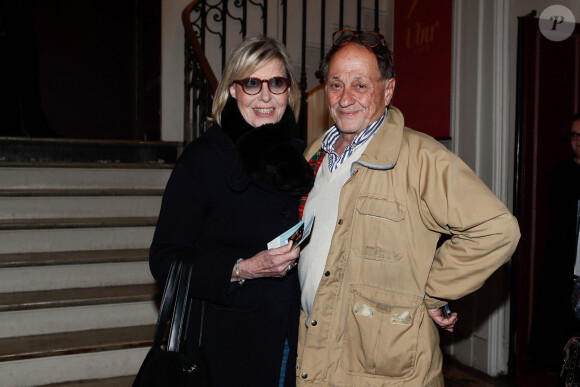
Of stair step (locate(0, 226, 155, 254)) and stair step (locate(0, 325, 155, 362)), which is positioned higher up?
stair step (locate(0, 226, 155, 254))

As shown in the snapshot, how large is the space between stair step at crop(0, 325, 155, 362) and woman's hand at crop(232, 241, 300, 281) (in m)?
1.99

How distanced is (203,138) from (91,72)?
5.00 m

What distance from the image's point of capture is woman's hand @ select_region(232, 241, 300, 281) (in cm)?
138

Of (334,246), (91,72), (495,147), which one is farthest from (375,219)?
(91,72)

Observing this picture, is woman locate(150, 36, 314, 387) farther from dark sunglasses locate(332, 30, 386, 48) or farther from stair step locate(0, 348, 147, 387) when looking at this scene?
stair step locate(0, 348, 147, 387)

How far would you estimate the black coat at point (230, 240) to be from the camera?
1.49 m

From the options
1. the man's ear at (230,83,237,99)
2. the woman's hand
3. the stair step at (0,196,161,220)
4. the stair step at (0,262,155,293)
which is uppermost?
the man's ear at (230,83,237,99)

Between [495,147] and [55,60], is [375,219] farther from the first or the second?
[55,60]

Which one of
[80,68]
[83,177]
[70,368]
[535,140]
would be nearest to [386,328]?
[70,368]

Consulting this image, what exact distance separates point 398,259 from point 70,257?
276cm

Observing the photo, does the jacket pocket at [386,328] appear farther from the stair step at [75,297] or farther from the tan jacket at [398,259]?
the stair step at [75,297]

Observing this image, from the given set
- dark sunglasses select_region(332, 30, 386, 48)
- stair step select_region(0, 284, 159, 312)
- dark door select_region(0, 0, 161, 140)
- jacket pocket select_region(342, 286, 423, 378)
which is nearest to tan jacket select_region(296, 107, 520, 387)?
jacket pocket select_region(342, 286, 423, 378)

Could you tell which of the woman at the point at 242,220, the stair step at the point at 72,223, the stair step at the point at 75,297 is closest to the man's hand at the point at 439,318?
the woman at the point at 242,220

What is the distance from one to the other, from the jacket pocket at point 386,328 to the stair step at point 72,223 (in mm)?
2804
